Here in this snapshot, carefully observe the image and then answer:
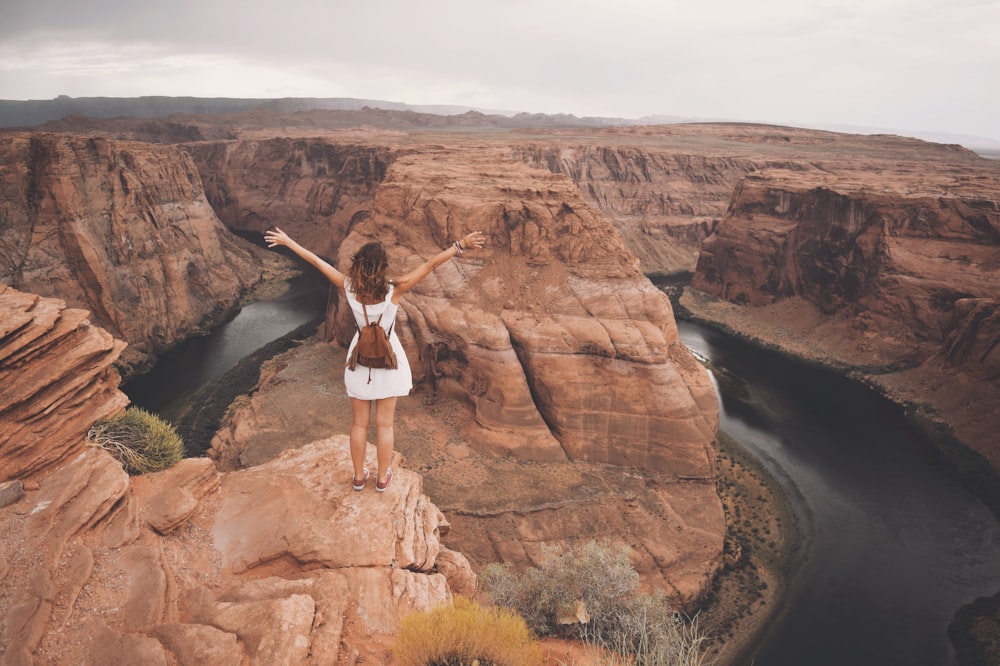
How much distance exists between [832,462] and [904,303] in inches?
888

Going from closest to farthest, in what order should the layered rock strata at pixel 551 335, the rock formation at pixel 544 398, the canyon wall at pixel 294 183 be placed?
the rock formation at pixel 544 398, the layered rock strata at pixel 551 335, the canyon wall at pixel 294 183

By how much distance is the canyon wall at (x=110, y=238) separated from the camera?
3784 centimetres

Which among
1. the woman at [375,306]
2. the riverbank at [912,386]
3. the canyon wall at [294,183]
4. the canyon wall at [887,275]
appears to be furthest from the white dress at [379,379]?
the canyon wall at [294,183]

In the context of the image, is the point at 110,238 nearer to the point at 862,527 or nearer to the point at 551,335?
the point at 551,335

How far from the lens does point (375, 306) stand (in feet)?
23.5

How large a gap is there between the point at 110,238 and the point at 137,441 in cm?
4344

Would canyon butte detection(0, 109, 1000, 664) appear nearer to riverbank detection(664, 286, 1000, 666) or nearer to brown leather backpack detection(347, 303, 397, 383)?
riverbank detection(664, 286, 1000, 666)

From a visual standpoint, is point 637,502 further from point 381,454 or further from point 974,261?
point 974,261

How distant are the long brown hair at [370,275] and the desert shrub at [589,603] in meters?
5.56

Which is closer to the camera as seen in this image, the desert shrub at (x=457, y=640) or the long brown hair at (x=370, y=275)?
the desert shrub at (x=457, y=640)

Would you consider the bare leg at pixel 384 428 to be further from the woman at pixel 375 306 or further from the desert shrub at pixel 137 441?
the desert shrub at pixel 137 441

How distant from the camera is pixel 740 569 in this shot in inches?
862

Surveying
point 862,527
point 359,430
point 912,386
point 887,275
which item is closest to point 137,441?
point 359,430

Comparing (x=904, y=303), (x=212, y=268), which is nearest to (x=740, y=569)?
(x=904, y=303)
